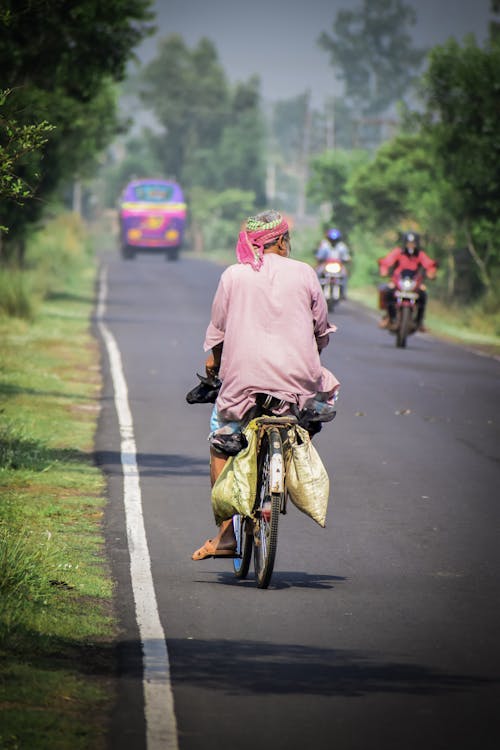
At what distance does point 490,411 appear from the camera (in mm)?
18812

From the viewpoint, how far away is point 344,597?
29.0 ft

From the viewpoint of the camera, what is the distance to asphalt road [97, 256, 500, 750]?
21.5 ft

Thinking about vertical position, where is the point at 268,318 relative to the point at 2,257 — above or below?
above

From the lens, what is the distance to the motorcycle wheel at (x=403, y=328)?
28.0 m

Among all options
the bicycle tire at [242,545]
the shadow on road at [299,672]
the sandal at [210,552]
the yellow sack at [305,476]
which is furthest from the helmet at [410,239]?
the shadow on road at [299,672]

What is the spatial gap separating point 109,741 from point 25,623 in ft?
5.41

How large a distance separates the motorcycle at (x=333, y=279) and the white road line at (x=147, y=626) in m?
20.1

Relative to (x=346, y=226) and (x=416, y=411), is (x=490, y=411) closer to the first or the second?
(x=416, y=411)

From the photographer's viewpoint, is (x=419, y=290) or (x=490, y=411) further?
(x=419, y=290)

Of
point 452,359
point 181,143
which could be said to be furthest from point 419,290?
point 181,143

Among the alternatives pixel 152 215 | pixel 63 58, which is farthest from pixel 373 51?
pixel 63 58

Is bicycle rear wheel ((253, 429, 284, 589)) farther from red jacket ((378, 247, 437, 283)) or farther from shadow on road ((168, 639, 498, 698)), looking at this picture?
red jacket ((378, 247, 437, 283))

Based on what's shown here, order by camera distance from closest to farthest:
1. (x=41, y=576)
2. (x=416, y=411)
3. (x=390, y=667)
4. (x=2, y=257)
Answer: (x=390, y=667) → (x=41, y=576) → (x=416, y=411) → (x=2, y=257)

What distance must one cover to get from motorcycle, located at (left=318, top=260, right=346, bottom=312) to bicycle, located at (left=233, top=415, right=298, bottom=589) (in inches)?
1036
